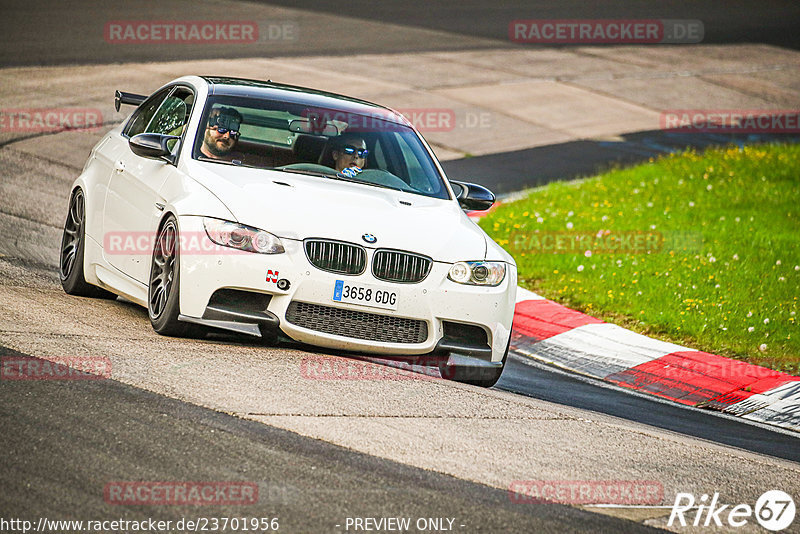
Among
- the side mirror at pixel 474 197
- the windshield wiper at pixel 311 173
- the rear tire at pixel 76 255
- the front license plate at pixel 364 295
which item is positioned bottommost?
the rear tire at pixel 76 255

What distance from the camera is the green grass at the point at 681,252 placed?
31.7 ft

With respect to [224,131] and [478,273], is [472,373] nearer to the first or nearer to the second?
[478,273]

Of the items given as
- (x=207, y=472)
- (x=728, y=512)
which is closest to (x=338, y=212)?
(x=207, y=472)

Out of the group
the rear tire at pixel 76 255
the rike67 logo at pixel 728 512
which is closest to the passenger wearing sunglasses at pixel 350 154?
the rear tire at pixel 76 255

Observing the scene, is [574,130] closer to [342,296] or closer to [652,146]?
[652,146]

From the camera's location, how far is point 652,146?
61.6ft

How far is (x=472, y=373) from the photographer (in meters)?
7.31

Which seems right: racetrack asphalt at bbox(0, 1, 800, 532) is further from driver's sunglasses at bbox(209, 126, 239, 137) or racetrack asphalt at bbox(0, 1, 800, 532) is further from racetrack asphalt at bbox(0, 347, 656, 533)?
driver's sunglasses at bbox(209, 126, 239, 137)

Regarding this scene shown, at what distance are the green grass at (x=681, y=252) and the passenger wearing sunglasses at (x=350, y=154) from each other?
9.73 ft

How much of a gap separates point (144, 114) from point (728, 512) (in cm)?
546

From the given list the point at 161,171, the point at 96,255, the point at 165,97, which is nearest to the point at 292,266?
the point at 161,171

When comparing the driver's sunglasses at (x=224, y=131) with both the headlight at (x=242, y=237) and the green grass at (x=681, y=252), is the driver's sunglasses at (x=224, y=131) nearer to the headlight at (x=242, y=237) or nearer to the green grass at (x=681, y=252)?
the headlight at (x=242, y=237)

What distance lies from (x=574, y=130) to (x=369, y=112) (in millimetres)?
11324

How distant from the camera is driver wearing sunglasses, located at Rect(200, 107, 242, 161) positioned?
7.68 metres
